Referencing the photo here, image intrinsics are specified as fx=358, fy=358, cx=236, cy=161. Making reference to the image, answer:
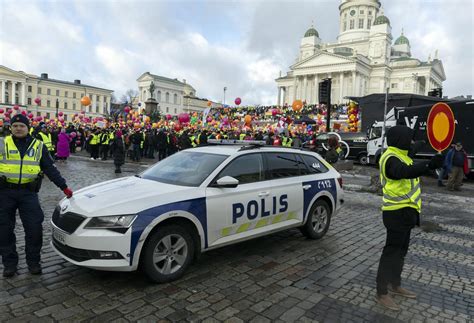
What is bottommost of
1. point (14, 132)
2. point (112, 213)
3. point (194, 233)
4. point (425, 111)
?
point (194, 233)

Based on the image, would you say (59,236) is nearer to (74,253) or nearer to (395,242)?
(74,253)

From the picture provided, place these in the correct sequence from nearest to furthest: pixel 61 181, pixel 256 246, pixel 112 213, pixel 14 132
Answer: pixel 112 213, pixel 14 132, pixel 61 181, pixel 256 246

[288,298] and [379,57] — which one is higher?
[379,57]

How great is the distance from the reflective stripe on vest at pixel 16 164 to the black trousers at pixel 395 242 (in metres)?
4.03

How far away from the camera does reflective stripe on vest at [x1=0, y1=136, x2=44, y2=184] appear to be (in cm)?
406

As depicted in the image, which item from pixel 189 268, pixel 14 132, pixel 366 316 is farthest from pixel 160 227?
pixel 366 316

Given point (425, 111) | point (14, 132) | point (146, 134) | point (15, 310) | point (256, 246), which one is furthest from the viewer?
point (146, 134)

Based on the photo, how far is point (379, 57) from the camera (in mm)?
96625

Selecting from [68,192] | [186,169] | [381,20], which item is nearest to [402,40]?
[381,20]

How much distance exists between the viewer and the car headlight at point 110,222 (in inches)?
148

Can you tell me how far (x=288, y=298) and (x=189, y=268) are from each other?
137 centimetres

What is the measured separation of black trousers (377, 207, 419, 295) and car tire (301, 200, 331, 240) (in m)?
2.02

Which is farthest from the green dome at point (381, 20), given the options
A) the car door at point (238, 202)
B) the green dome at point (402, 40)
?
the car door at point (238, 202)

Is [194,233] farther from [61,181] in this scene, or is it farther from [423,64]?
[423,64]
